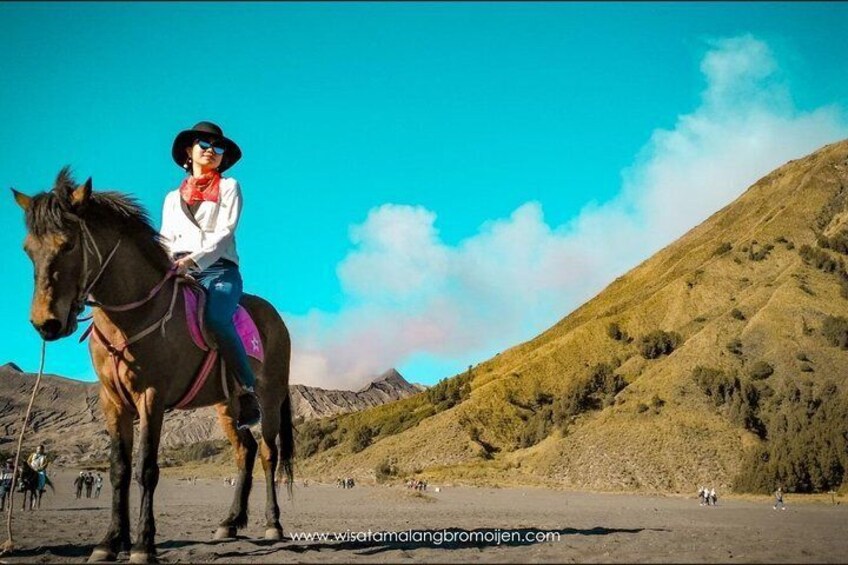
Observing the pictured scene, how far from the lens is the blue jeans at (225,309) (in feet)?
22.0

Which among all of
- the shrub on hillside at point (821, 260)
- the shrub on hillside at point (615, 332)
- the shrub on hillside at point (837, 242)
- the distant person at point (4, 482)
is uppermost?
the shrub on hillside at point (837, 242)

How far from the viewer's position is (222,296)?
6.86 metres

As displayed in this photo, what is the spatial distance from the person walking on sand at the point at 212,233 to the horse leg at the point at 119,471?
1205 millimetres

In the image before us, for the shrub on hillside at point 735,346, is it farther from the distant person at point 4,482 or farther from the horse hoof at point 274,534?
the horse hoof at point 274,534

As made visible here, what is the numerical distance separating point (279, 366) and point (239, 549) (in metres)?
2.56

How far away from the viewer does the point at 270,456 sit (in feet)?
28.7

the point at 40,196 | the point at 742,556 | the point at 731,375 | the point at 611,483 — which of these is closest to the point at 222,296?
the point at 40,196

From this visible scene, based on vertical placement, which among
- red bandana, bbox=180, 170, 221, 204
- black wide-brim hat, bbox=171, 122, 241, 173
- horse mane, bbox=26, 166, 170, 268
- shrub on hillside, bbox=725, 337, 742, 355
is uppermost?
shrub on hillside, bbox=725, 337, 742, 355

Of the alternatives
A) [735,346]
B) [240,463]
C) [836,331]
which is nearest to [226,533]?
[240,463]

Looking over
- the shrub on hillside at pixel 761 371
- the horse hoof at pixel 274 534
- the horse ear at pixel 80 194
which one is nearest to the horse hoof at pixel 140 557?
the horse hoof at pixel 274 534

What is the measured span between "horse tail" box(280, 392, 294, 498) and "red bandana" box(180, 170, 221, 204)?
10.4ft

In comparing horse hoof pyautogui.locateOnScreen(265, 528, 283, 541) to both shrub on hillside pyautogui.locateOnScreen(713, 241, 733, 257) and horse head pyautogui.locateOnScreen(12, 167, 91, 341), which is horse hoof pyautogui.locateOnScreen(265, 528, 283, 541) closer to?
horse head pyautogui.locateOnScreen(12, 167, 91, 341)

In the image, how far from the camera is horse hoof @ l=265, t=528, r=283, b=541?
8.04m

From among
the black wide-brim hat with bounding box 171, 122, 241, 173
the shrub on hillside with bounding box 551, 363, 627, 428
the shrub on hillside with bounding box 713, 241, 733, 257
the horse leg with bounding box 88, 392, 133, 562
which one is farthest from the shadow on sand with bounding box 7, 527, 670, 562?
the shrub on hillside with bounding box 713, 241, 733, 257
